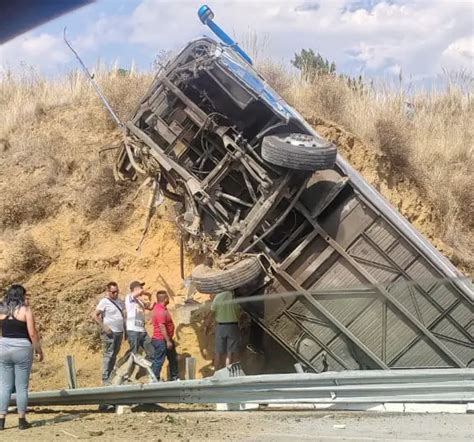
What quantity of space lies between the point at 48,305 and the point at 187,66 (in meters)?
5.82

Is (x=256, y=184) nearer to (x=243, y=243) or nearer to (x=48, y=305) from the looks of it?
(x=243, y=243)

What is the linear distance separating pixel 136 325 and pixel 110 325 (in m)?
0.37

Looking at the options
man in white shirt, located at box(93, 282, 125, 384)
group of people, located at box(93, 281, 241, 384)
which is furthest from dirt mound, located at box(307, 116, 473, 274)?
man in white shirt, located at box(93, 282, 125, 384)

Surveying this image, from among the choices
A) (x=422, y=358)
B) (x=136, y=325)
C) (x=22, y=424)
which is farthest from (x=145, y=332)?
(x=422, y=358)

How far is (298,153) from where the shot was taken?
834 cm

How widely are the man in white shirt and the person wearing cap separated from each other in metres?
0.13

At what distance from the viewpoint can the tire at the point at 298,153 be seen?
8.33m

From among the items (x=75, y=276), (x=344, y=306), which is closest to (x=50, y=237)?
(x=75, y=276)

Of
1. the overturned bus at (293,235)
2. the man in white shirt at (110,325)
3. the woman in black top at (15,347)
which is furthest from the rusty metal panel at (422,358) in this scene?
the woman in black top at (15,347)

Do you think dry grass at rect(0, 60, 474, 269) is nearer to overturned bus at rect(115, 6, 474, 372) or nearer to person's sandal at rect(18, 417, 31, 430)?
overturned bus at rect(115, 6, 474, 372)

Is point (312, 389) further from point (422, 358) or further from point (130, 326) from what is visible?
point (130, 326)

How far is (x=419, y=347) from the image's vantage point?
8.70 metres

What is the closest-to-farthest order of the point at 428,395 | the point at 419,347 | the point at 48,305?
the point at 428,395 → the point at 419,347 → the point at 48,305

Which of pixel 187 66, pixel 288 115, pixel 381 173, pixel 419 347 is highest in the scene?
pixel 187 66
